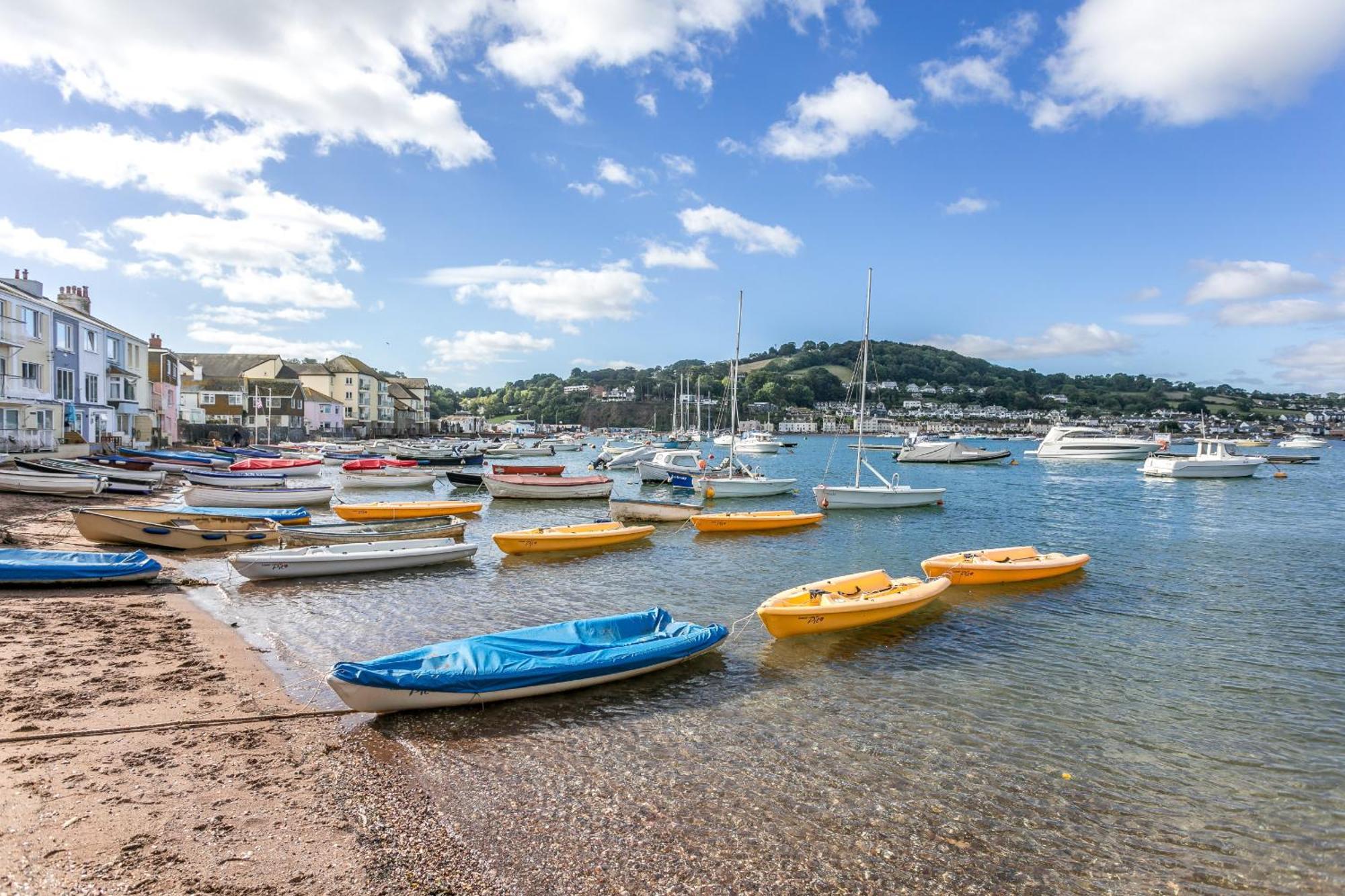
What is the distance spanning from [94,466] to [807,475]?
5210cm

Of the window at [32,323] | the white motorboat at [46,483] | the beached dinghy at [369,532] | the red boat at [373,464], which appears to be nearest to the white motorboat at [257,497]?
the white motorboat at [46,483]

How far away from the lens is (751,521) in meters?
28.6

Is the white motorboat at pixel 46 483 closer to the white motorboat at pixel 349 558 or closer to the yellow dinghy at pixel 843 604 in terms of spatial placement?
the white motorboat at pixel 349 558

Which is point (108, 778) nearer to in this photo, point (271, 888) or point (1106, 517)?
point (271, 888)

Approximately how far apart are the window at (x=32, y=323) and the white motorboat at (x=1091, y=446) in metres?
95.9

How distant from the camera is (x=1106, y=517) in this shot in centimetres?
3597

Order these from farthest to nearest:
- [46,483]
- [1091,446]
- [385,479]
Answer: [1091,446]
[385,479]
[46,483]

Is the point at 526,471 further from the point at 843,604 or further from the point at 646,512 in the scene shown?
the point at 843,604

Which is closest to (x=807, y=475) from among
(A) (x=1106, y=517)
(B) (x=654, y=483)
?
(B) (x=654, y=483)

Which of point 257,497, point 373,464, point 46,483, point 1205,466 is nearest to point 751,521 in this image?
point 257,497

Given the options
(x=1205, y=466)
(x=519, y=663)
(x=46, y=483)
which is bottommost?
(x=519, y=663)

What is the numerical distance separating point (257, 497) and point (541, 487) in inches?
526

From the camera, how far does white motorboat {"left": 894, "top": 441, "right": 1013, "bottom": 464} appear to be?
3189 inches

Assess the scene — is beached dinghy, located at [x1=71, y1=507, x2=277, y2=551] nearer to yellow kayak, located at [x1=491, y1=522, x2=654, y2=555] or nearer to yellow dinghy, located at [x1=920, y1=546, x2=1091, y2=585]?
yellow kayak, located at [x1=491, y1=522, x2=654, y2=555]
